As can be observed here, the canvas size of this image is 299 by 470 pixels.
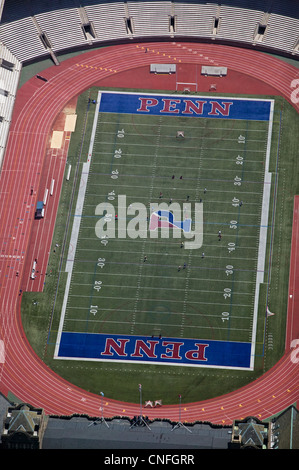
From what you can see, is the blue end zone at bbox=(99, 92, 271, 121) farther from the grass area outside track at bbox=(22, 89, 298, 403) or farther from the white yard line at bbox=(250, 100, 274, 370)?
the white yard line at bbox=(250, 100, 274, 370)

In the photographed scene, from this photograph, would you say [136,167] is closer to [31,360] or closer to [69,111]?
[69,111]

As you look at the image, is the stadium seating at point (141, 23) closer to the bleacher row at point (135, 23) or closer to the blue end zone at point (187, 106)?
the bleacher row at point (135, 23)

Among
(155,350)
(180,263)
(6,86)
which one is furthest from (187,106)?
(155,350)

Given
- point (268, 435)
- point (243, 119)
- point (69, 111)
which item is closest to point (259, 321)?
point (268, 435)

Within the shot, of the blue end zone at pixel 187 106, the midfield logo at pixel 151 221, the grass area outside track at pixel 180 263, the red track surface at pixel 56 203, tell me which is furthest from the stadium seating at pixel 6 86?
the midfield logo at pixel 151 221

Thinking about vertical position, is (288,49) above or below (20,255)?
above

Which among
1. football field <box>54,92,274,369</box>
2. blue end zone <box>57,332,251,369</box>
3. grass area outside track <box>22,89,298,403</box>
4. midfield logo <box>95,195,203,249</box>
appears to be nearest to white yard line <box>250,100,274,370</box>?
football field <box>54,92,274,369</box>
